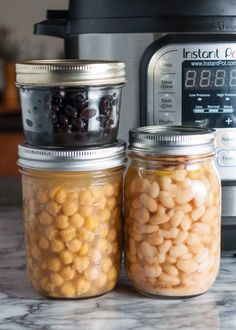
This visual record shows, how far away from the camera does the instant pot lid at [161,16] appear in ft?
2.56

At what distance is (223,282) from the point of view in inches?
31.3

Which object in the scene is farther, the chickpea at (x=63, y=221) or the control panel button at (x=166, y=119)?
the control panel button at (x=166, y=119)

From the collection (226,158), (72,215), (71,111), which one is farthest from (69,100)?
(226,158)

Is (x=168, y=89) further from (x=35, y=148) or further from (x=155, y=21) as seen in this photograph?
(x=35, y=148)

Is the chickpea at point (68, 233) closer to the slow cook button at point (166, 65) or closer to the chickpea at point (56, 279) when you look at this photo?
the chickpea at point (56, 279)

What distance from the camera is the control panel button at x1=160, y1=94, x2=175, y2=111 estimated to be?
812 millimetres

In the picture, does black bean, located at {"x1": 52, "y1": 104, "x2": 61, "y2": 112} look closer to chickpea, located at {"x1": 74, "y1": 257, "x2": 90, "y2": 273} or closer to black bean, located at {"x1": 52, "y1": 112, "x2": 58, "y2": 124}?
black bean, located at {"x1": 52, "y1": 112, "x2": 58, "y2": 124}

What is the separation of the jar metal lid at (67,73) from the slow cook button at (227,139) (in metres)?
0.17

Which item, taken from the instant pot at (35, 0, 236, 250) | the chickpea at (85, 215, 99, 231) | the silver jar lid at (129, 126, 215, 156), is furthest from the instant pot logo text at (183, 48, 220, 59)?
the chickpea at (85, 215, 99, 231)

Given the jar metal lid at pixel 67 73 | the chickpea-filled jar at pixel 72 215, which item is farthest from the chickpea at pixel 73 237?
the jar metal lid at pixel 67 73

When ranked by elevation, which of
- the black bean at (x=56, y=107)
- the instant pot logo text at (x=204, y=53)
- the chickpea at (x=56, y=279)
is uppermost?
the instant pot logo text at (x=204, y=53)

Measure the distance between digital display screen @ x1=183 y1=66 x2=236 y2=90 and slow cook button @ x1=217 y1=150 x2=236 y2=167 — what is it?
0.24 ft

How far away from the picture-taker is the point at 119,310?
0.72 metres

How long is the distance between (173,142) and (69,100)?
0.36ft
